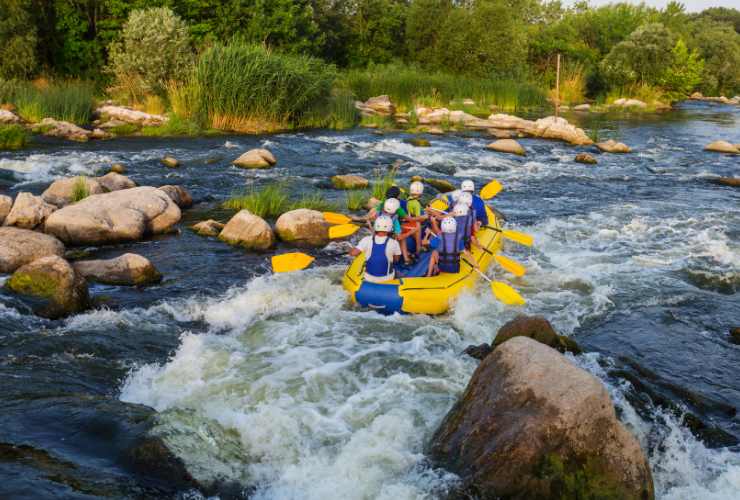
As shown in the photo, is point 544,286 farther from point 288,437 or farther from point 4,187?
point 4,187

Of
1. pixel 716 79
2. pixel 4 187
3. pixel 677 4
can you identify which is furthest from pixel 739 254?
pixel 677 4

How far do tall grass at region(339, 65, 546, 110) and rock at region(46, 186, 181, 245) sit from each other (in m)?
14.1

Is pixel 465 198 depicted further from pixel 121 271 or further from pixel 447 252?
pixel 121 271

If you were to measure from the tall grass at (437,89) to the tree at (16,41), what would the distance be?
30.8ft

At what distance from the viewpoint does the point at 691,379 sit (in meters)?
5.40

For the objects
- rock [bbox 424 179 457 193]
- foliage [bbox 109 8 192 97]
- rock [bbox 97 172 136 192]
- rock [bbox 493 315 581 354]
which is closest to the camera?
rock [bbox 493 315 581 354]

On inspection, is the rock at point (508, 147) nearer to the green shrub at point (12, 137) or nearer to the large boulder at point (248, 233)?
the large boulder at point (248, 233)

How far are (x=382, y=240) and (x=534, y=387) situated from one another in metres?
2.93

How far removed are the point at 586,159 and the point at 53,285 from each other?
39.7ft

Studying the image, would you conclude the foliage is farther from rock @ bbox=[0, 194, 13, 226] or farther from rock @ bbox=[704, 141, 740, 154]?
rock @ bbox=[704, 141, 740, 154]

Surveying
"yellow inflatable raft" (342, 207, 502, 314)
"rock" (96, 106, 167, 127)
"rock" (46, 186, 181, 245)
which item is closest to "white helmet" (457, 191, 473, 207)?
"yellow inflatable raft" (342, 207, 502, 314)

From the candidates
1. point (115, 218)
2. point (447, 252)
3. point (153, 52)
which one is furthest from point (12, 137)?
point (447, 252)

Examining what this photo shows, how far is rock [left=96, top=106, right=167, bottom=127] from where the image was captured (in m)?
16.2

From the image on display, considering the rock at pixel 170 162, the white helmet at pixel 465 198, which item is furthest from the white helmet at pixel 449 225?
the rock at pixel 170 162
